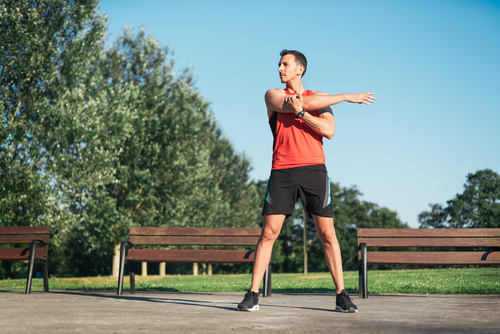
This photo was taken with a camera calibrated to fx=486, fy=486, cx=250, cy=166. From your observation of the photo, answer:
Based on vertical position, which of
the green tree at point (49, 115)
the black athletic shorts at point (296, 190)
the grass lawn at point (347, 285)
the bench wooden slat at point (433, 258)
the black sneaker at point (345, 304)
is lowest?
the grass lawn at point (347, 285)

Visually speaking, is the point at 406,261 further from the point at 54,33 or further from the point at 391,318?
the point at 54,33

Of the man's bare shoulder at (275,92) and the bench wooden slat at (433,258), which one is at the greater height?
the man's bare shoulder at (275,92)

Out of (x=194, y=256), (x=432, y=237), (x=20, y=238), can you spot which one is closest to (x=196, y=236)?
(x=194, y=256)

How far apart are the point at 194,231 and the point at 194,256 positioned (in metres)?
0.45

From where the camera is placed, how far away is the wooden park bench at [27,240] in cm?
738

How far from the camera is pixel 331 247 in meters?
4.53

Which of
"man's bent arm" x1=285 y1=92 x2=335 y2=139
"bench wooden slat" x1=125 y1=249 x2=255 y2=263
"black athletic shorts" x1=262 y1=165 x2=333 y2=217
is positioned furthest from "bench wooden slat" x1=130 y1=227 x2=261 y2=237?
"man's bent arm" x1=285 y1=92 x2=335 y2=139

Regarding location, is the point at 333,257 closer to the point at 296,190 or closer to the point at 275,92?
the point at 296,190

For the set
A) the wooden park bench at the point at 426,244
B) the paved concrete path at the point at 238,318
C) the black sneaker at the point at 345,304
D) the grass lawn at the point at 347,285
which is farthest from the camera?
the grass lawn at the point at 347,285

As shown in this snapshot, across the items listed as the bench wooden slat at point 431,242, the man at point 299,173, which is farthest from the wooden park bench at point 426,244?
the man at point 299,173

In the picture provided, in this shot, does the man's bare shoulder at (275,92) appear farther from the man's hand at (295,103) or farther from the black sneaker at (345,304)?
the black sneaker at (345,304)

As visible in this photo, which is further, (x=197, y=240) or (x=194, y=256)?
(x=197, y=240)

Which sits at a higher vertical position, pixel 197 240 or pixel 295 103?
pixel 295 103

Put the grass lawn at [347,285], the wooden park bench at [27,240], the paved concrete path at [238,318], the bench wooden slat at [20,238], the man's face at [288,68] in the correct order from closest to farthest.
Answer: the paved concrete path at [238,318] → the man's face at [288,68] → the wooden park bench at [27,240] → the bench wooden slat at [20,238] → the grass lawn at [347,285]
